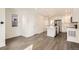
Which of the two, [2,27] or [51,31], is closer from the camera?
[2,27]

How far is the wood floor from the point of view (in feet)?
3.94

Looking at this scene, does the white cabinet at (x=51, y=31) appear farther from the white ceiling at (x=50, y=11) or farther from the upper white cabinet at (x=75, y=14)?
the upper white cabinet at (x=75, y=14)

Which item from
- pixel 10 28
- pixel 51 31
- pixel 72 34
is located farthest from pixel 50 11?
pixel 10 28

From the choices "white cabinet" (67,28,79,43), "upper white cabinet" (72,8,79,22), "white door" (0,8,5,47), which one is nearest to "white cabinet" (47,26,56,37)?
"white cabinet" (67,28,79,43)

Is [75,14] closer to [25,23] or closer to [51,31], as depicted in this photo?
[51,31]

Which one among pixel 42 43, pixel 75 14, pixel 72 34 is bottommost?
pixel 42 43

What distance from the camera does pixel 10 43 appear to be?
1227 mm

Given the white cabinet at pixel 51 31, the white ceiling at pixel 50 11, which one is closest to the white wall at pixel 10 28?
the white ceiling at pixel 50 11

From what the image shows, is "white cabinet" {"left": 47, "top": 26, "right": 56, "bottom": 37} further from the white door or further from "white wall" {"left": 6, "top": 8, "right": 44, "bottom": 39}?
the white door

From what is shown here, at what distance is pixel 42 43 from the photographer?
49.3 inches

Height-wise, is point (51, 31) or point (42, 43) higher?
point (51, 31)

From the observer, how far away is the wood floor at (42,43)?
1201 mm
